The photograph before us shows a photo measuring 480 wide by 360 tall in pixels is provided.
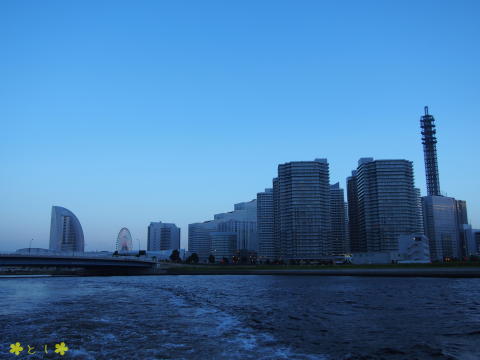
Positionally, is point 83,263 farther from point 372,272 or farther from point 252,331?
point 252,331

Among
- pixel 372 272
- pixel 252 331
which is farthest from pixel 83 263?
pixel 252 331

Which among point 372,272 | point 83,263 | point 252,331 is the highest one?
point 252,331

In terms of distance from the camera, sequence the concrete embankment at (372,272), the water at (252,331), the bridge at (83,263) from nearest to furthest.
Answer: the water at (252,331)
the concrete embankment at (372,272)
the bridge at (83,263)

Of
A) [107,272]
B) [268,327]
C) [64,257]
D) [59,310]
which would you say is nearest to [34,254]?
[64,257]

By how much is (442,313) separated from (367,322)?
1063 cm

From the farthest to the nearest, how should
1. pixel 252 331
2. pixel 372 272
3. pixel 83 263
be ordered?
pixel 83 263, pixel 372 272, pixel 252 331

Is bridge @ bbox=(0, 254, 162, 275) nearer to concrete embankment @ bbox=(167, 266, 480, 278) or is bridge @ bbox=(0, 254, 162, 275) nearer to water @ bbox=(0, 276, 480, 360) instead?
concrete embankment @ bbox=(167, 266, 480, 278)

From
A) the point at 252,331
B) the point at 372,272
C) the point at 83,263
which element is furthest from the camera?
the point at 83,263

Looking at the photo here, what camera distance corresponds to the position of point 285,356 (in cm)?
2186

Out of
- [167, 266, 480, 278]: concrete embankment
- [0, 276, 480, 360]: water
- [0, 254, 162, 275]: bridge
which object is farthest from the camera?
[0, 254, 162, 275]: bridge

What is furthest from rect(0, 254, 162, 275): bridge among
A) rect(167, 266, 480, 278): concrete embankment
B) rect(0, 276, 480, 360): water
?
rect(0, 276, 480, 360): water

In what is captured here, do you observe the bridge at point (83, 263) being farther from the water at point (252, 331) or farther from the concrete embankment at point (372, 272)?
the water at point (252, 331)

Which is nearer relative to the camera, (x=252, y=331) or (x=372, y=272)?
(x=252, y=331)

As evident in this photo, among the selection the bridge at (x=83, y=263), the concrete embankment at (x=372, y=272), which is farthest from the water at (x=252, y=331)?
the bridge at (x=83, y=263)
